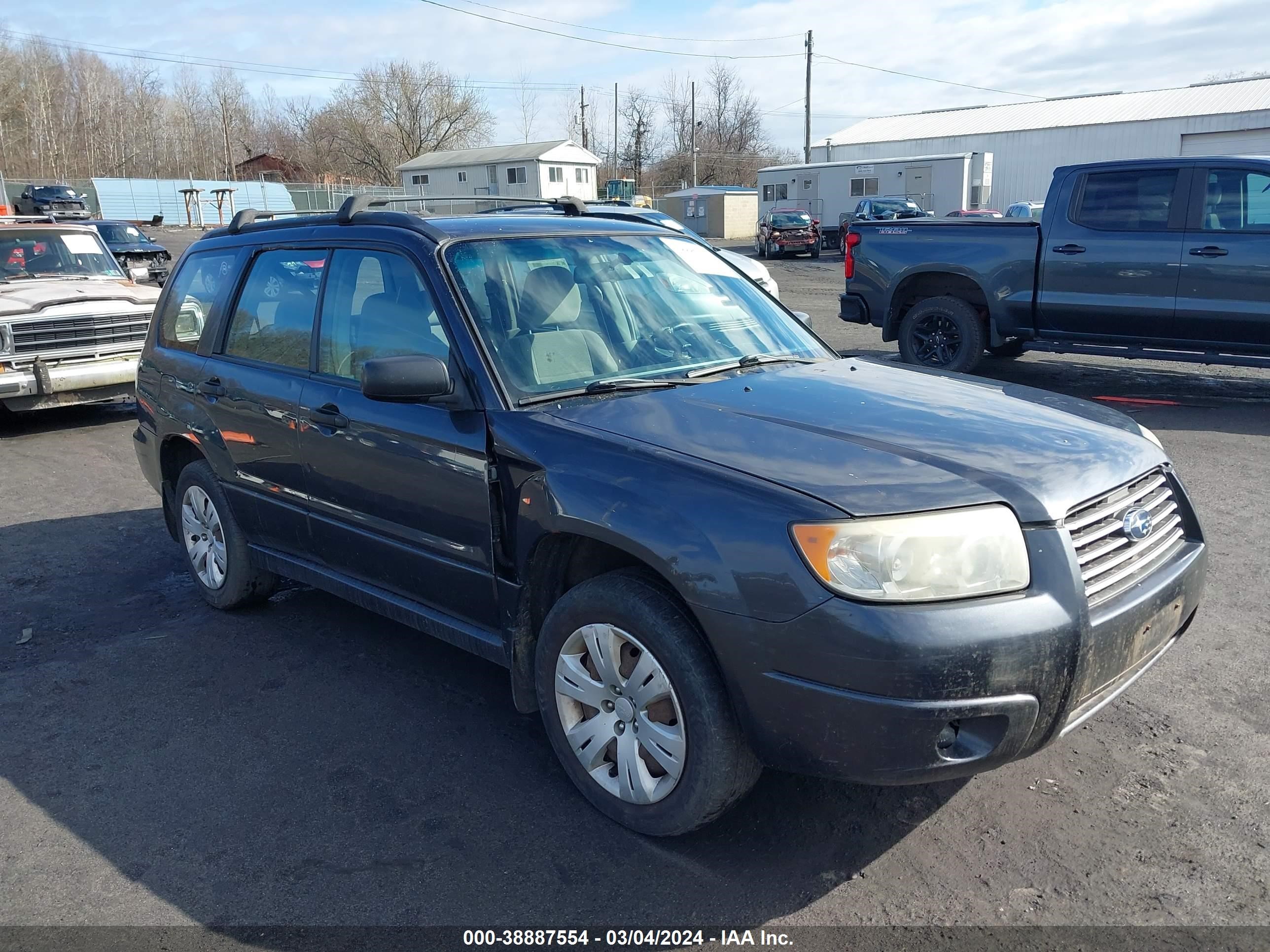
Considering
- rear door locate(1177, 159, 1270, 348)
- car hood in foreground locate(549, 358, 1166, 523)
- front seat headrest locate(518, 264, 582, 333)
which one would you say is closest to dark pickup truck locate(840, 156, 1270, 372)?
rear door locate(1177, 159, 1270, 348)

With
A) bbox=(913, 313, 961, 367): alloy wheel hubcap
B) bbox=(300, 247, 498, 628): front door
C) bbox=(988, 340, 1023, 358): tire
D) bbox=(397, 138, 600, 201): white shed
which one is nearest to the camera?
bbox=(300, 247, 498, 628): front door

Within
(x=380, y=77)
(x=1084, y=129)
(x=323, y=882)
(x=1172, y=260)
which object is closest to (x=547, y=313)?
(x=323, y=882)

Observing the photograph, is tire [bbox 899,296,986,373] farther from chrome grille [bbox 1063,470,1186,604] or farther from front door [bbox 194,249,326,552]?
front door [bbox 194,249,326,552]

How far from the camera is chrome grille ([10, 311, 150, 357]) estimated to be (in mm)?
9148

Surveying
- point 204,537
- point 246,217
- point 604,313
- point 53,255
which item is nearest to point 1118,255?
point 604,313

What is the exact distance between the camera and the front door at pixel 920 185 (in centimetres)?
3816

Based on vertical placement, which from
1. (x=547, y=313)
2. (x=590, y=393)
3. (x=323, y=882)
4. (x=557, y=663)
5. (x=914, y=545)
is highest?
(x=547, y=313)

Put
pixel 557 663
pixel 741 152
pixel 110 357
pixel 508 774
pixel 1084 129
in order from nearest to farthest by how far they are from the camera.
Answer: pixel 557 663 < pixel 508 774 < pixel 110 357 < pixel 1084 129 < pixel 741 152

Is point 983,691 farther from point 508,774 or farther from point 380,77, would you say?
point 380,77

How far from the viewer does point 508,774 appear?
136 inches

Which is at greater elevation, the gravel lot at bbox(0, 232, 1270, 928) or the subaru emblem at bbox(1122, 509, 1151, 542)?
the subaru emblem at bbox(1122, 509, 1151, 542)

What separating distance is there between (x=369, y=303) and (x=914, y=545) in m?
2.43

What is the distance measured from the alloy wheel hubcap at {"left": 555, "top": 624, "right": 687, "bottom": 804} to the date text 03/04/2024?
41 cm

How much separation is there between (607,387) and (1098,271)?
735 centimetres
